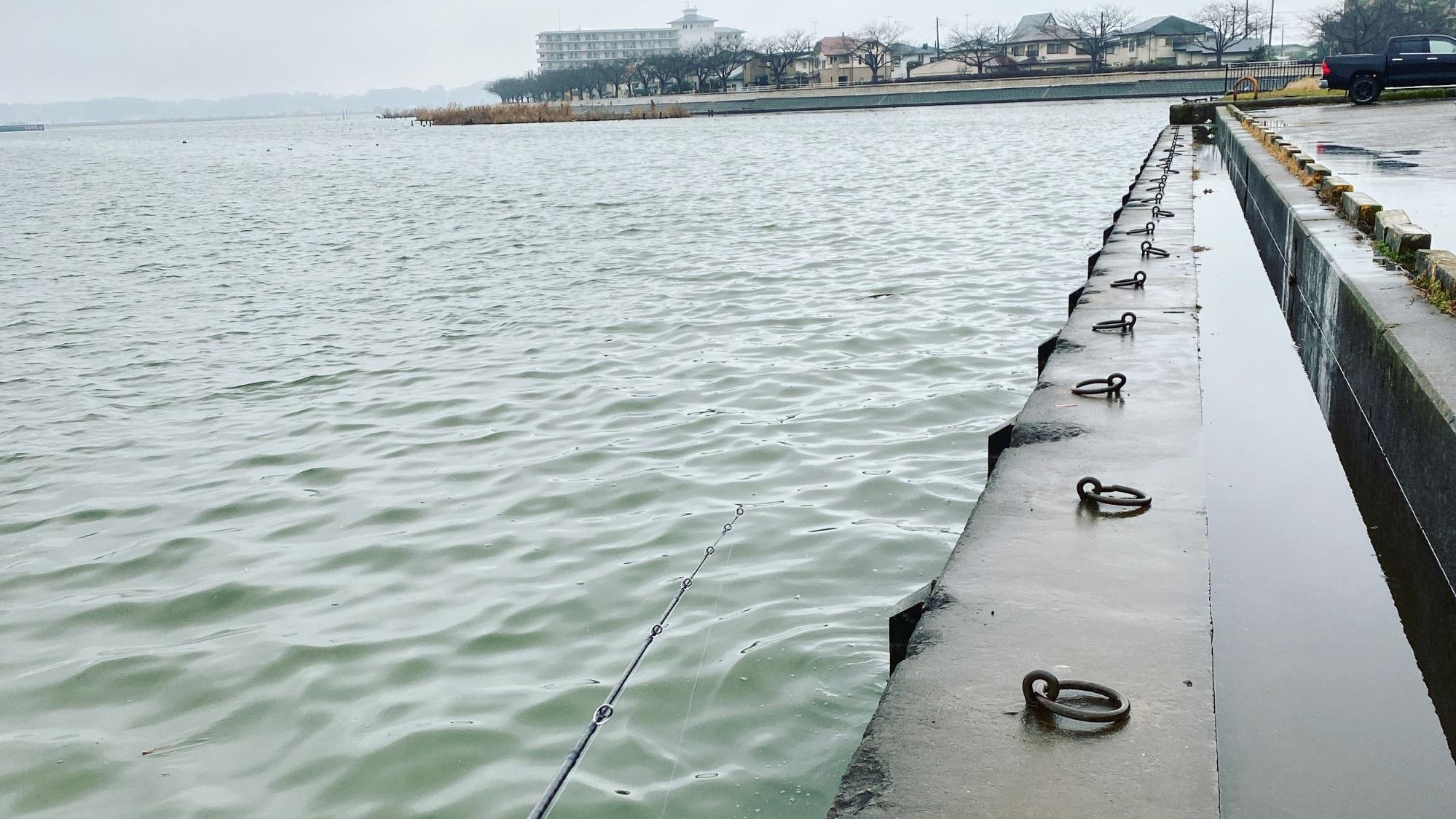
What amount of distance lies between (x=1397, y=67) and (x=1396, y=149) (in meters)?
14.8

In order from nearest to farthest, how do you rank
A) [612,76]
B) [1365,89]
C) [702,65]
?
[1365,89] < [702,65] < [612,76]

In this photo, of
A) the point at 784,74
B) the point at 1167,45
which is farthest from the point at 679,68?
the point at 1167,45

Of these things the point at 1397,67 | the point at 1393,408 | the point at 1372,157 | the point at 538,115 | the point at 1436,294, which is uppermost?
the point at 538,115

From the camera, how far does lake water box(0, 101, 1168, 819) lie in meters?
3.66

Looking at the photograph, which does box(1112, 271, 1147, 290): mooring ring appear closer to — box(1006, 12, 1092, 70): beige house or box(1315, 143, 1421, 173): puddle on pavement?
box(1315, 143, 1421, 173): puddle on pavement

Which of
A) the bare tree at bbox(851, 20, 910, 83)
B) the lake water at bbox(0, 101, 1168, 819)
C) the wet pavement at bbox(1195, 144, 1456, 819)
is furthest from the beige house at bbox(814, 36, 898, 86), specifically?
the wet pavement at bbox(1195, 144, 1456, 819)

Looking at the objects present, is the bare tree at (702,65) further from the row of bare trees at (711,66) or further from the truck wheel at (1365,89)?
the truck wheel at (1365,89)

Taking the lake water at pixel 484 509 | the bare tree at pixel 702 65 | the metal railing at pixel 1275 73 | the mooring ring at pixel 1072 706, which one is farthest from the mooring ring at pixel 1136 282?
the bare tree at pixel 702 65

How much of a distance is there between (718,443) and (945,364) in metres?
2.32

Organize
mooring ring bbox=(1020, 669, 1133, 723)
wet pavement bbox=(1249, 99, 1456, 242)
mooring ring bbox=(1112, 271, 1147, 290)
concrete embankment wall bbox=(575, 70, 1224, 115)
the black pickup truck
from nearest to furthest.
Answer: mooring ring bbox=(1020, 669, 1133, 723) < mooring ring bbox=(1112, 271, 1147, 290) < wet pavement bbox=(1249, 99, 1456, 242) < the black pickup truck < concrete embankment wall bbox=(575, 70, 1224, 115)

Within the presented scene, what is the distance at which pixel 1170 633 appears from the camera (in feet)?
9.84

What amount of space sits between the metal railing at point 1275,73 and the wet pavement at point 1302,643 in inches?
1690

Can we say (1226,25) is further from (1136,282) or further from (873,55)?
(1136,282)

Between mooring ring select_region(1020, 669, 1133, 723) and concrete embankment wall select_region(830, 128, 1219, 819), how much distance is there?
31 mm
